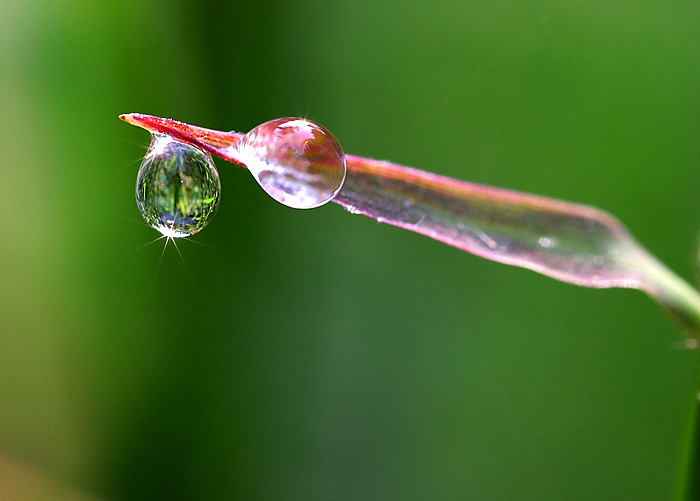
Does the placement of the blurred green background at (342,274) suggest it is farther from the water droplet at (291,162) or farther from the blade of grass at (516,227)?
the water droplet at (291,162)

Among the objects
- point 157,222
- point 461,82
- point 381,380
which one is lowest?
point 157,222

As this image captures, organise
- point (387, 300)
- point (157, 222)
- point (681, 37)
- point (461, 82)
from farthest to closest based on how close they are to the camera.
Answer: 1. point (387, 300)
2. point (461, 82)
3. point (681, 37)
4. point (157, 222)

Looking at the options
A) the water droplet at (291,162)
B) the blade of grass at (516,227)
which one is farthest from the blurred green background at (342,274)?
the water droplet at (291,162)

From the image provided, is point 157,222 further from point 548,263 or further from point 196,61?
point 196,61

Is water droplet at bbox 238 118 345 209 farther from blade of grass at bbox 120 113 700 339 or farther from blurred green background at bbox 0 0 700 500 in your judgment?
blurred green background at bbox 0 0 700 500

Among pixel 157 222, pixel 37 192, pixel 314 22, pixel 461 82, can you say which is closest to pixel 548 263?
pixel 157 222
